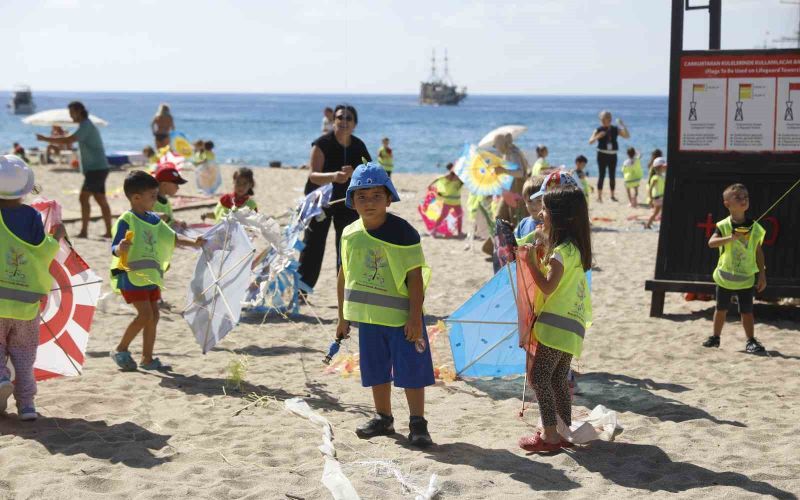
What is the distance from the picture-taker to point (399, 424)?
5.44m

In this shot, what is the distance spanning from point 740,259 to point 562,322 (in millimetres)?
3012

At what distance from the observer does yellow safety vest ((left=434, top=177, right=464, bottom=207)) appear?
1396 cm

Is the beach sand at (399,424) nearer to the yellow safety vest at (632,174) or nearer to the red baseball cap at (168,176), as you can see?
the red baseball cap at (168,176)

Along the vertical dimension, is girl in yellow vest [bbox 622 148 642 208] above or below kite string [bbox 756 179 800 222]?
below

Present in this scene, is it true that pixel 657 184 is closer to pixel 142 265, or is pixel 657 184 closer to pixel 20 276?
pixel 142 265

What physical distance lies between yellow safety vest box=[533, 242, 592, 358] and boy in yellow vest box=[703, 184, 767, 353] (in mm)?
2732

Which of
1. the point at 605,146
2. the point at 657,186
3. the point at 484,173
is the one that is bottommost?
the point at 657,186

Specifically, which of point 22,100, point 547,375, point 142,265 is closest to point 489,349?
point 547,375

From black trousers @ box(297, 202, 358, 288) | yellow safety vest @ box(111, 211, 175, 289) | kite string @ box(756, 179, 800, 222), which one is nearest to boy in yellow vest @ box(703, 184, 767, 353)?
kite string @ box(756, 179, 800, 222)

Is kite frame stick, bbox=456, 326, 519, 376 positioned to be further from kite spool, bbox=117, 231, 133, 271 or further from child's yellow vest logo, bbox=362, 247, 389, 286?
kite spool, bbox=117, 231, 133, 271

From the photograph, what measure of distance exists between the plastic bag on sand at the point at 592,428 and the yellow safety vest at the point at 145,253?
9.58ft

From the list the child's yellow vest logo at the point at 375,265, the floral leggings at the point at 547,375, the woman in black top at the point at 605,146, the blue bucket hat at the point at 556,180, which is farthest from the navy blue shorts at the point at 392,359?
the woman in black top at the point at 605,146

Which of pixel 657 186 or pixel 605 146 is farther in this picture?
pixel 605 146

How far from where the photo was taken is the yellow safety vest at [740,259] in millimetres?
7180
